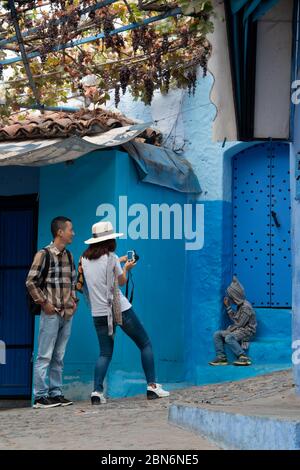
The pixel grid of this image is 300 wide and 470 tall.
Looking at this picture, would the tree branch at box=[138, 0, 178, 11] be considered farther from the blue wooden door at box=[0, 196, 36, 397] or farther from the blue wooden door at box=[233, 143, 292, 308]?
the blue wooden door at box=[0, 196, 36, 397]

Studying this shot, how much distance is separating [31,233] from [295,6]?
4968 millimetres

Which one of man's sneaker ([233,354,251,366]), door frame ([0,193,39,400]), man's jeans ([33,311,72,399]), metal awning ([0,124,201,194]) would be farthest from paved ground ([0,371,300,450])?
metal awning ([0,124,201,194])

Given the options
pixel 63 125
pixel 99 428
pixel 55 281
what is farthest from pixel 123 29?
pixel 99 428

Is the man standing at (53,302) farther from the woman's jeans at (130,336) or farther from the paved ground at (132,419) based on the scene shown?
the woman's jeans at (130,336)

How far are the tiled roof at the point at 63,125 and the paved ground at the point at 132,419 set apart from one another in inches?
108

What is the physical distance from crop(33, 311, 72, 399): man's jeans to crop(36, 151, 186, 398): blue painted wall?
595 mm

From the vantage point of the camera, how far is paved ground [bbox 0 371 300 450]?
262 inches

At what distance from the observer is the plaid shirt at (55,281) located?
980cm

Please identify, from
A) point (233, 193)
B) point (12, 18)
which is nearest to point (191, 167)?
point (233, 193)

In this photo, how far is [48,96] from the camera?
1245 centimetres

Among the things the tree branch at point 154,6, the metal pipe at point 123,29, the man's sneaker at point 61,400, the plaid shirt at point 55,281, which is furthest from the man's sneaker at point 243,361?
the tree branch at point 154,6
